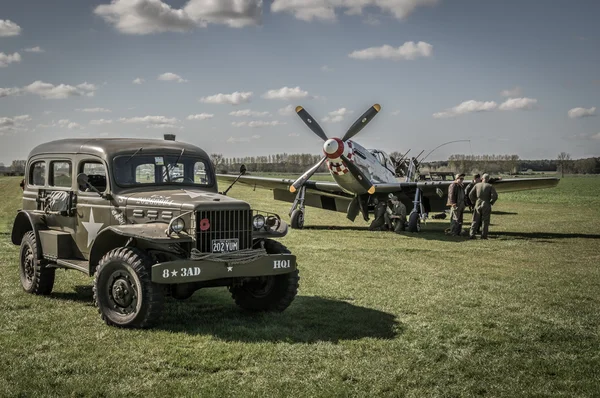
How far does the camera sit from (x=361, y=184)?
832 inches

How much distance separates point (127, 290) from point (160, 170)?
1.92m

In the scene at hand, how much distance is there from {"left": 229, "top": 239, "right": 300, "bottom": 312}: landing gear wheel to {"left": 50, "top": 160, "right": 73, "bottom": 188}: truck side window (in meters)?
2.91

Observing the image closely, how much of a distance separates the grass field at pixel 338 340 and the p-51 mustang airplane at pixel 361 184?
29.8ft

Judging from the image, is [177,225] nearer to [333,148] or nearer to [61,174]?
[61,174]

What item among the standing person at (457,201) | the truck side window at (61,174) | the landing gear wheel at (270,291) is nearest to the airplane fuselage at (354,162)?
the standing person at (457,201)

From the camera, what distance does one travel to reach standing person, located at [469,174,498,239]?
17984 mm

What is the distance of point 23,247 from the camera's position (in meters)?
9.38

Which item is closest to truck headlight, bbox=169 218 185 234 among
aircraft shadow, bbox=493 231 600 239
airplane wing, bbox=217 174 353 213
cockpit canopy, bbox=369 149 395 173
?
aircraft shadow, bbox=493 231 600 239

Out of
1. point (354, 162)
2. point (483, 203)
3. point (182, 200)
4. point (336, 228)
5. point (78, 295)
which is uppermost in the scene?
point (354, 162)

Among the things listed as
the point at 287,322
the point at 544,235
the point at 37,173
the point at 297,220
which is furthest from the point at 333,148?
the point at 287,322

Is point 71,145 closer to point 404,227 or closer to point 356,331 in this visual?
point 356,331

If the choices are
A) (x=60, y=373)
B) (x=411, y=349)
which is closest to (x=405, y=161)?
(x=411, y=349)

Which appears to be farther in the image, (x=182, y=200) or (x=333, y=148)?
(x=333, y=148)

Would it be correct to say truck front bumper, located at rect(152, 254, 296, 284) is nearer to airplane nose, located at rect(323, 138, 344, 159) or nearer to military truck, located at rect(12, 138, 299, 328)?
military truck, located at rect(12, 138, 299, 328)
